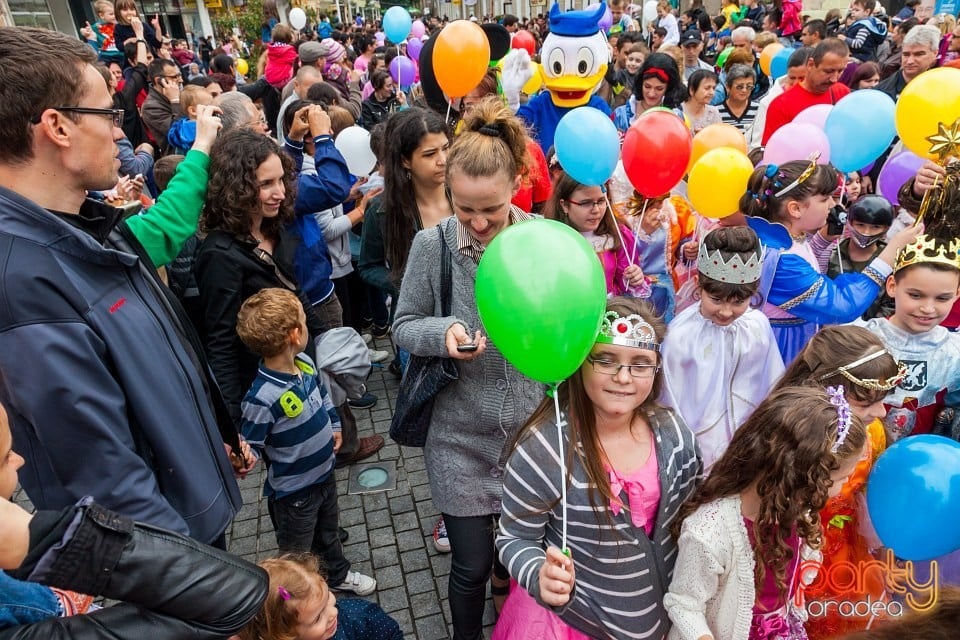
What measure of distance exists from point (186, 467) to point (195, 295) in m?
1.82

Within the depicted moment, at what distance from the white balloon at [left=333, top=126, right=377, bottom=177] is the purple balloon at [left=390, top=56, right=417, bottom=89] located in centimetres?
376

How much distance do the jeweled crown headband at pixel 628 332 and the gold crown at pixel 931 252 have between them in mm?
1557

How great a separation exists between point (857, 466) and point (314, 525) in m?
2.29

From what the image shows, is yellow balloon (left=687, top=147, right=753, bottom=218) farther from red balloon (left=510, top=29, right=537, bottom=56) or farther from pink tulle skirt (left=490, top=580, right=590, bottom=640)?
red balloon (left=510, top=29, right=537, bottom=56)

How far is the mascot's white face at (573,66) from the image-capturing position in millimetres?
5043

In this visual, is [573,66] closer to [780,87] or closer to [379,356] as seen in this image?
[780,87]

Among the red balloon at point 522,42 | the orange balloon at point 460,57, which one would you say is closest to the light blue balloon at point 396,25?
the red balloon at point 522,42

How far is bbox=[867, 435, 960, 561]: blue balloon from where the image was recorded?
1.77 meters

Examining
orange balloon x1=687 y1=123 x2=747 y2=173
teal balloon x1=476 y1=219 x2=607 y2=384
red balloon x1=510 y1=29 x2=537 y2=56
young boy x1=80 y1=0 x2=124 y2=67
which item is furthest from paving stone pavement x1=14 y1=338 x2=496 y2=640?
red balloon x1=510 y1=29 x2=537 y2=56

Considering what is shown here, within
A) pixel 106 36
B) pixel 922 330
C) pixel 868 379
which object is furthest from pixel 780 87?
pixel 106 36

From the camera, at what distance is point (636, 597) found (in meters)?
1.83

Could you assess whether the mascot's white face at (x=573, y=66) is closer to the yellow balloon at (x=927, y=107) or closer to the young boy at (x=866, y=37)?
the yellow balloon at (x=927, y=107)

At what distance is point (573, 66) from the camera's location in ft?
16.7

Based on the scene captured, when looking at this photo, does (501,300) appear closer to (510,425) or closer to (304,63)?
(510,425)
